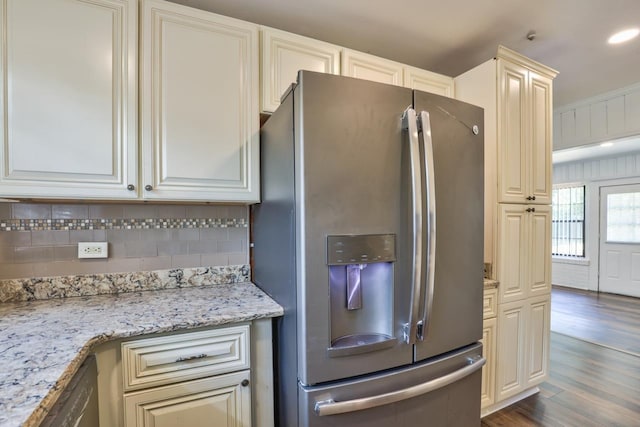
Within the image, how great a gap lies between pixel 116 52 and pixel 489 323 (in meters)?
2.40

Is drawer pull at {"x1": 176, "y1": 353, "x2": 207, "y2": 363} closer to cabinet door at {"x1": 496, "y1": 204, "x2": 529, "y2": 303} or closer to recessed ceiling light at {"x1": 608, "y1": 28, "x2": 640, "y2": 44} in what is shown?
cabinet door at {"x1": 496, "y1": 204, "x2": 529, "y2": 303}

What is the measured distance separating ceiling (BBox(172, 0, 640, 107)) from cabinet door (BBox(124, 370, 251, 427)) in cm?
185

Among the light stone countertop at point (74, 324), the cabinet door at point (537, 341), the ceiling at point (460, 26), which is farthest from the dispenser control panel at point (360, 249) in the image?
the cabinet door at point (537, 341)

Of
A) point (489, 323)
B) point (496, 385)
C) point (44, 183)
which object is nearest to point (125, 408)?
point (44, 183)

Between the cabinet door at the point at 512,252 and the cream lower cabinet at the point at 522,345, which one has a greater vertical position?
the cabinet door at the point at 512,252

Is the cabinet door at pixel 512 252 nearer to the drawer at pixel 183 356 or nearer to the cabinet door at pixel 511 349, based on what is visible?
the cabinet door at pixel 511 349

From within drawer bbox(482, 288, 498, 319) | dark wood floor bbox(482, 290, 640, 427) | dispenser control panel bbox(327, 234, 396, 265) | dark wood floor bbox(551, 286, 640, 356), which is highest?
dispenser control panel bbox(327, 234, 396, 265)

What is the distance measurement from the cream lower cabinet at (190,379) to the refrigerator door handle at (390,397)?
38 centimetres

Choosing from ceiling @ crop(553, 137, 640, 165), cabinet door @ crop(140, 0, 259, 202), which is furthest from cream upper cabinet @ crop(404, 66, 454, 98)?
ceiling @ crop(553, 137, 640, 165)

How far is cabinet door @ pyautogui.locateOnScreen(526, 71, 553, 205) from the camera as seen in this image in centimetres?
205

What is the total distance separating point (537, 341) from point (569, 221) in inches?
186

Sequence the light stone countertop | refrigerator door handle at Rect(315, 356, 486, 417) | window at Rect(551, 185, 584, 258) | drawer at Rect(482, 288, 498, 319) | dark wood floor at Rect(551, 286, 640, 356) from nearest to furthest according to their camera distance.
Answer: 1. the light stone countertop
2. refrigerator door handle at Rect(315, 356, 486, 417)
3. drawer at Rect(482, 288, 498, 319)
4. dark wood floor at Rect(551, 286, 640, 356)
5. window at Rect(551, 185, 584, 258)

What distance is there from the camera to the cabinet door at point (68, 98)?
3.86 ft

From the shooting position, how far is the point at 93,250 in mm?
1530
